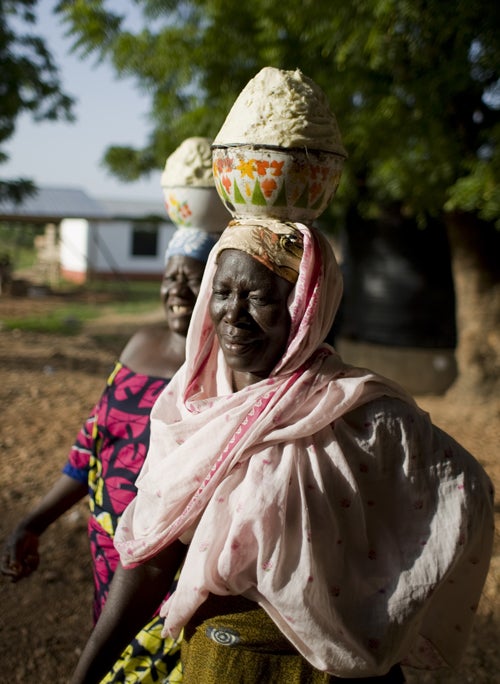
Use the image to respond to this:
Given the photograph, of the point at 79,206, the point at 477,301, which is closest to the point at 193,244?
the point at 477,301

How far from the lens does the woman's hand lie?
2191 mm

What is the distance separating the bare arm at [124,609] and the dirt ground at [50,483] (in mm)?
1587

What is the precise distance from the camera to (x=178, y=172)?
7.24 feet

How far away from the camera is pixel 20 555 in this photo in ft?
7.27

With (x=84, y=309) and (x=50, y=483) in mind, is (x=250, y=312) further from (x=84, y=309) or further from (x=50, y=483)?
(x=84, y=309)

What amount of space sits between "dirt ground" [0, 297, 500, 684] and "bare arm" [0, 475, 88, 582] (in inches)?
41.4

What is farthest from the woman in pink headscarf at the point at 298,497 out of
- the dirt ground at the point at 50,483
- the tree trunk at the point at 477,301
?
the tree trunk at the point at 477,301

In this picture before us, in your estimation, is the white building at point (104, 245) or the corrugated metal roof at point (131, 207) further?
the corrugated metal roof at point (131, 207)

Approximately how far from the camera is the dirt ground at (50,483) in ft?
10.5

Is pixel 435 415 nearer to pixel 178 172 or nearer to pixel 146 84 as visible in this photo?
pixel 146 84

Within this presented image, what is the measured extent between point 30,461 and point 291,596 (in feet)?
15.3

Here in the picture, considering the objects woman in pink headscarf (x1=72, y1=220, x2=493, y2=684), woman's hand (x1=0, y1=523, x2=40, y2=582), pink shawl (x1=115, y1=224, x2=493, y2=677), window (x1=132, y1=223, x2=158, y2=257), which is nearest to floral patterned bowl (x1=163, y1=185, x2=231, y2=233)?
woman in pink headscarf (x1=72, y1=220, x2=493, y2=684)

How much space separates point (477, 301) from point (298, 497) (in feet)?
19.6

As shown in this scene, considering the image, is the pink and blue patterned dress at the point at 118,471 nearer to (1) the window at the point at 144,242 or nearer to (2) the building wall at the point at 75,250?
(2) the building wall at the point at 75,250
